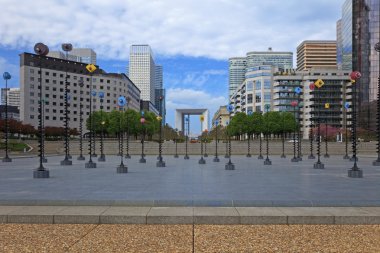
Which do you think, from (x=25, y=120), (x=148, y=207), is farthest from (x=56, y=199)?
(x=25, y=120)

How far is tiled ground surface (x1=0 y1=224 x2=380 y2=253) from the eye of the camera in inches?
Answer: 281

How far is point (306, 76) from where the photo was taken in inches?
6112

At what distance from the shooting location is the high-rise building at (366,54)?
5615 inches

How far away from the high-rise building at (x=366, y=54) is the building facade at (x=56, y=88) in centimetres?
10124

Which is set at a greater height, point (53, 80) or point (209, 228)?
point (53, 80)

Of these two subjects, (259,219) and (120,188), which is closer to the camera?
(259,219)

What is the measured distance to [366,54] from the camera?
488 feet

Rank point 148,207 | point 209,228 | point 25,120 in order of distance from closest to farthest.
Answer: point 209,228, point 148,207, point 25,120

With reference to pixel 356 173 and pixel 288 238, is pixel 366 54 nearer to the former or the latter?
pixel 356 173

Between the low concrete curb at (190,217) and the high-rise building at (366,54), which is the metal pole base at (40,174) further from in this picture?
the high-rise building at (366,54)

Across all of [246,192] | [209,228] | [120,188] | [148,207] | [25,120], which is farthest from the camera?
[25,120]

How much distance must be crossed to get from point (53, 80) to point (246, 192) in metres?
148

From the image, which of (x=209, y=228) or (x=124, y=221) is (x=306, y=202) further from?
(x=124, y=221)

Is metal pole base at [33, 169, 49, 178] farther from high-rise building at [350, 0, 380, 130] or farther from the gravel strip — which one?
high-rise building at [350, 0, 380, 130]
